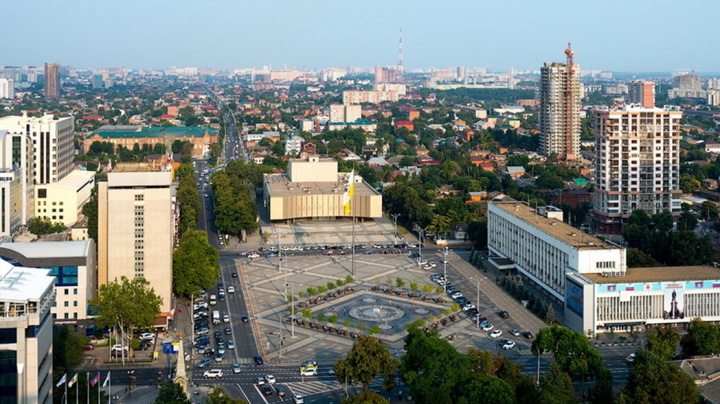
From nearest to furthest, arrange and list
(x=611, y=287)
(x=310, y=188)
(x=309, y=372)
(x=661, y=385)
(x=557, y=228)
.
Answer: (x=661, y=385) → (x=309, y=372) → (x=611, y=287) → (x=557, y=228) → (x=310, y=188)

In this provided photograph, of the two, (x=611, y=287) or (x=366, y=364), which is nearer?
(x=366, y=364)

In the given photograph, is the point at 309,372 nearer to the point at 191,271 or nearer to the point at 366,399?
the point at 366,399

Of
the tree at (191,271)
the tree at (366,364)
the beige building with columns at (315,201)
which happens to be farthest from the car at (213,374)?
the beige building with columns at (315,201)

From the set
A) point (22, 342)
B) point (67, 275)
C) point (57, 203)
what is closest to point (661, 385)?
point (22, 342)

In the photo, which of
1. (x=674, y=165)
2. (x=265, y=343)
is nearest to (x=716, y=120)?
(x=674, y=165)

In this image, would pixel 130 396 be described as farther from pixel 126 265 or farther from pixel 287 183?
pixel 287 183

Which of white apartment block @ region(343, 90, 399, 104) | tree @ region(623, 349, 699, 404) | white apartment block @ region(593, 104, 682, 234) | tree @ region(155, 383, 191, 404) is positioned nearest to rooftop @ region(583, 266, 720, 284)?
tree @ region(623, 349, 699, 404)

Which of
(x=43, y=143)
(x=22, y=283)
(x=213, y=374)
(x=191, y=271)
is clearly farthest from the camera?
(x=43, y=143)
